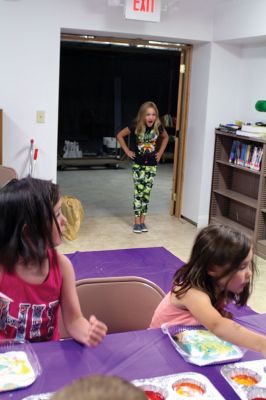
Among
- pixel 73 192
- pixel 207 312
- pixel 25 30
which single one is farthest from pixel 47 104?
pixel 207 312

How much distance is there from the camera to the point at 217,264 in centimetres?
173

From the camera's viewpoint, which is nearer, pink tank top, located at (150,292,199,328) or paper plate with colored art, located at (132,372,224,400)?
paper plate with colored art, located at (132,372,224,400)

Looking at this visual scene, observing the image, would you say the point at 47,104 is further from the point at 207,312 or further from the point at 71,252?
the point at 207,312

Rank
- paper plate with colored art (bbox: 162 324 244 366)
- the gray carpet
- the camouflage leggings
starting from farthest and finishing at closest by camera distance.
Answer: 1. the gray carpet
2. the camouflage leggings
3. paper plate with colored art (bbox: 162 324 244 366)

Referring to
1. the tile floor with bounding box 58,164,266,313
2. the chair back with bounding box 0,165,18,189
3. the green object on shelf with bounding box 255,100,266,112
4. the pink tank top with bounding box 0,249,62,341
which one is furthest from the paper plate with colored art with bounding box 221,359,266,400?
the green object on shelf with bounding box 255,100,266,112

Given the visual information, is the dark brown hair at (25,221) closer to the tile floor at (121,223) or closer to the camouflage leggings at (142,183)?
the tile floor at (121,223)

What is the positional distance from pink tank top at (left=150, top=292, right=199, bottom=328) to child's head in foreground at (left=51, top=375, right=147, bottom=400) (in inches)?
45.4

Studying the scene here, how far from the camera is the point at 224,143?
5.60 metres

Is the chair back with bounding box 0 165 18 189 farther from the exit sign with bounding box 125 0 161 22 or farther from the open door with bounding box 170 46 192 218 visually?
the open door with bounding box 170 46 192 218

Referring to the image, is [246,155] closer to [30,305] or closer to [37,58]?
[37,58]

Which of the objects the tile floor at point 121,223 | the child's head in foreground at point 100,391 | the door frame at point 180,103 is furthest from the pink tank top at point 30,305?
the door frame at point 180,103

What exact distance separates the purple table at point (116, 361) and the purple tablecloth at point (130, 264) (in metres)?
2.23

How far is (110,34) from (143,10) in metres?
0.56

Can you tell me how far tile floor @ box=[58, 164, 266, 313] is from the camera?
4.77m
